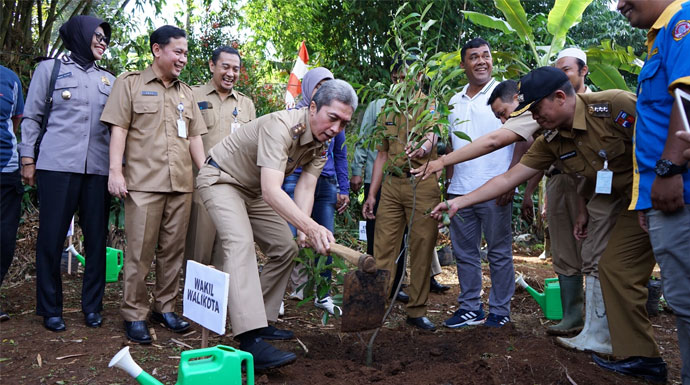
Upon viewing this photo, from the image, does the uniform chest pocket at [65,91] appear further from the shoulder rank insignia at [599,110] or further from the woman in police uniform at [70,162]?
the shoulder rank insignia at [599,110]

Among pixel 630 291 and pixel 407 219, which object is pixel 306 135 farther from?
pixel 630 291

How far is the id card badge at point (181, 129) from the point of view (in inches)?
159

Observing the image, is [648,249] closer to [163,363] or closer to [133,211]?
[163,363]

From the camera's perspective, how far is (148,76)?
158 inches

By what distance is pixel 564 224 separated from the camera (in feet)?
14.3

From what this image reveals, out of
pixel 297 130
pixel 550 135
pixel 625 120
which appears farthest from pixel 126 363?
pixel 625 120

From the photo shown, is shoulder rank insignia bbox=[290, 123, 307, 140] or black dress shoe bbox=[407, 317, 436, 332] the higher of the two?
shoulder rank insignia bbox=[290, 123, 307, 140]

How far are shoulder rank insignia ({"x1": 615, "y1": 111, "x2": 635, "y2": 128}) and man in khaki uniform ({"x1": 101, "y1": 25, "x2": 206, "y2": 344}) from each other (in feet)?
9.41

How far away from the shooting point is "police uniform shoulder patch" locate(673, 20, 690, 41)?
2.48m

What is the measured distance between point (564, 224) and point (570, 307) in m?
0.63

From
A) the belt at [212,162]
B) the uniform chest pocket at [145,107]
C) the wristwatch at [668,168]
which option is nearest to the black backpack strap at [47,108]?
the uniform chest pocket at [145,107]

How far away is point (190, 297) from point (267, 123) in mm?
1096

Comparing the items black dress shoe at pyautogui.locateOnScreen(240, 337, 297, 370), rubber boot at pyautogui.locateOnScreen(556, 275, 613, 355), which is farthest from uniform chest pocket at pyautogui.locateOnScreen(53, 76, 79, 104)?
rubber boot at pyautogui.locateOnScreen(556, 275, 613, 355)

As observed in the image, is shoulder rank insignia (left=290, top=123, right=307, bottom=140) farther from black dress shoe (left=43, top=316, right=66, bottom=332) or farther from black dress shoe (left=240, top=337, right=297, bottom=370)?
black dress shoe (left=43, top=316, right=66, bottom=332)
